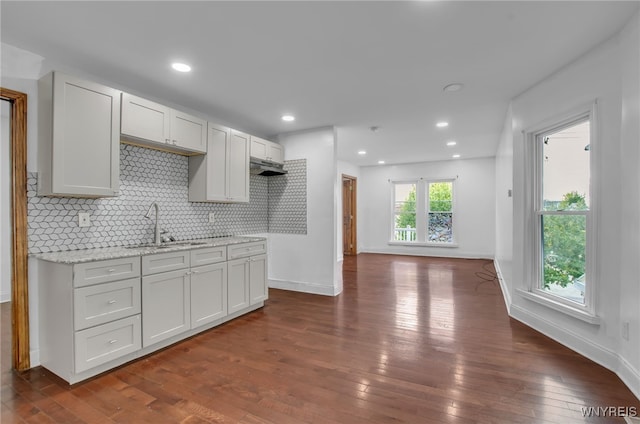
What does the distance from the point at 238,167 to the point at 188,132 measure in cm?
81

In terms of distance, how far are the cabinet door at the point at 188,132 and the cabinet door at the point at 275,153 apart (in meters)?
1.23

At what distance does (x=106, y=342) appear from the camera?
7.66 ft

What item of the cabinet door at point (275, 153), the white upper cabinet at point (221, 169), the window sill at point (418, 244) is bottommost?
the window sill at point (418, 244)

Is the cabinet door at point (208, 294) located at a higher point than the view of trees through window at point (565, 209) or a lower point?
lower

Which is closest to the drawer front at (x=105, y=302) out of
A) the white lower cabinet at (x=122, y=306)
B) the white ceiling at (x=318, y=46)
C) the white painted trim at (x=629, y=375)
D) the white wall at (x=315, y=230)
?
the white lower cabinet at (x=122, y=306)

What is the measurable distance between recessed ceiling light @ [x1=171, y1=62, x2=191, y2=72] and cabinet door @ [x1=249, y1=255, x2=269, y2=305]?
2159 millimetres

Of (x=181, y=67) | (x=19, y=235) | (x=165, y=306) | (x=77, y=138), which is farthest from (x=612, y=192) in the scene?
(x=19, y=235)

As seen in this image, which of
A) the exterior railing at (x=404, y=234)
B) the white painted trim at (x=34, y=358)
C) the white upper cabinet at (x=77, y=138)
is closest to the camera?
the white upper cabinet at (x=77, y=138)

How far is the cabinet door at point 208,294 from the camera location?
119 inches

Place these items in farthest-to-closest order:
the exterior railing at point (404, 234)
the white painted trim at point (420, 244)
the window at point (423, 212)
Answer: the exterior railing at point (404, 234), the window at point (423, 212), the white painted trim at point (420, 244)

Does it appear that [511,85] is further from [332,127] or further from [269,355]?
[269,355]

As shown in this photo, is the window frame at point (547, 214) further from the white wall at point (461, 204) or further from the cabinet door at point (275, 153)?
the white wall at point (461, 204)

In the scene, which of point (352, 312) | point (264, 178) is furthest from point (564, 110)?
point (264, 178)

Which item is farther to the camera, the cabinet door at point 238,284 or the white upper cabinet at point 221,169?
the white upper cabinet at point 221,169
